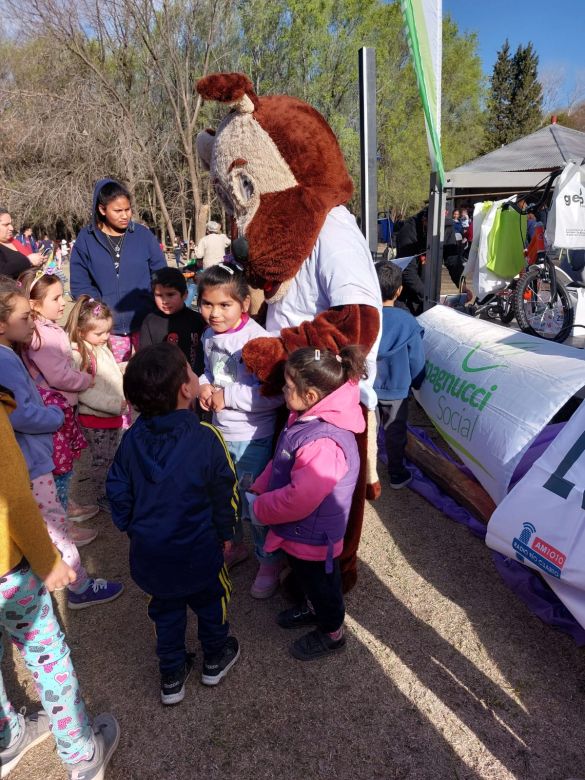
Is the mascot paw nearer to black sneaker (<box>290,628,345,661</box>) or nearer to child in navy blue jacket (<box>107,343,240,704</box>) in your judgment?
child in navy blue jacket (<box>107,343,240,704</box>)

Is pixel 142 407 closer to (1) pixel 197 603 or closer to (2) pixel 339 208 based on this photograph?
(1) pixel 197 603

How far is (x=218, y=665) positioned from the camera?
208 cm

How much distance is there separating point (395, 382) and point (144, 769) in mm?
2504

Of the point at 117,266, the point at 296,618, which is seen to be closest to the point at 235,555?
the point at 296,618

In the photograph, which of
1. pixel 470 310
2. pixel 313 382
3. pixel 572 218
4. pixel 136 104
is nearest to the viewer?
pixel 313 382

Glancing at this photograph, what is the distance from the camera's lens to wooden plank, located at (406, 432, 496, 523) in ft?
9.91

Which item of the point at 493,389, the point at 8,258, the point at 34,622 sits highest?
the point at 8,258

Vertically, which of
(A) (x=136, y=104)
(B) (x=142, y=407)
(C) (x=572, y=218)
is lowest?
Answer: (B) (x=142, y=407)

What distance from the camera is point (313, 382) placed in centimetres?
185

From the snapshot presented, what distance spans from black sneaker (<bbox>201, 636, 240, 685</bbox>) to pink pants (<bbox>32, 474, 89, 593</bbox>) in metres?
0.79

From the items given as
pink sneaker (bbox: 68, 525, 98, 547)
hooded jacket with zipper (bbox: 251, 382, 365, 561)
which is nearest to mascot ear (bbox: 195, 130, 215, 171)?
hooded jacket with zipper (bbox: 251, 382, 365, 561)

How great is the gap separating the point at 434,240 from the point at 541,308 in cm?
142

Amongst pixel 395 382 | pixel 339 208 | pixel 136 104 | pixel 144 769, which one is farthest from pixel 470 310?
pixel 136 104

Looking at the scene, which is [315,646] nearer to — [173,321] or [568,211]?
[173,321]
